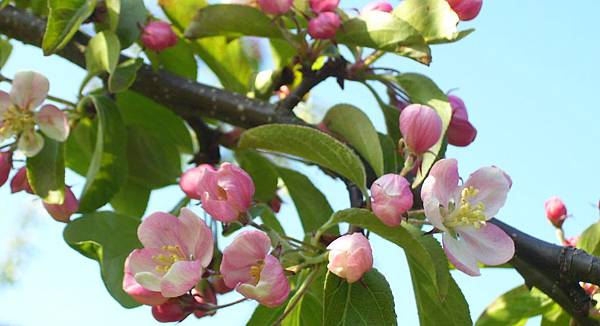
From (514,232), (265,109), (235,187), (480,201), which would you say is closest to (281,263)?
(235,187)

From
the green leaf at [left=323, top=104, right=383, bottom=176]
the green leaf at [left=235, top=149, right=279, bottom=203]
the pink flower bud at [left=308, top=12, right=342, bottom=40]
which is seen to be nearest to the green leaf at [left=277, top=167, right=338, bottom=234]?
the green leaf at [left=235, top=149, right=279, bottom=203]

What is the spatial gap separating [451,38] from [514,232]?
1.09 feet

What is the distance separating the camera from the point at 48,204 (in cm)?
159

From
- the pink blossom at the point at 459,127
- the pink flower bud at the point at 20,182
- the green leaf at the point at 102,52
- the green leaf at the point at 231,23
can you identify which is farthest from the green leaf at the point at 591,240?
the pink flower bud at the point at 20,182

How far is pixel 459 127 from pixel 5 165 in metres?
0.78

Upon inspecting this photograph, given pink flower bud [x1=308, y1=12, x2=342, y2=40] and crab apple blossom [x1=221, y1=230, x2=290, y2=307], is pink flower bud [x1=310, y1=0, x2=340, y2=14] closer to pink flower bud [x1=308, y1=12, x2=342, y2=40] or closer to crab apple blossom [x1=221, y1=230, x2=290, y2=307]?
pink flower bud [x1=308, y1=12, x2=342, y2=40]

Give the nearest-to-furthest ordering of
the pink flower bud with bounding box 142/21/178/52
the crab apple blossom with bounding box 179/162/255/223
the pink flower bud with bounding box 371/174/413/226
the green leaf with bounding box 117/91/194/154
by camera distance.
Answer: the pink flower bud with bounding box 371/174/413/226 → the crab apple blossom with bounding box 179/162/255/223 → the pink flower bud with bounding box 142/21/178/52 → the green leaf with bounding box 117/91/194/154

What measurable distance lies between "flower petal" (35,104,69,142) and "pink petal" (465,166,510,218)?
2.33 feet

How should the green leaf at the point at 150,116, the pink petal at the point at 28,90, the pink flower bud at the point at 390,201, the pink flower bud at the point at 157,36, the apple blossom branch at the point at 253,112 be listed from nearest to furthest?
the pink flower bud at the point at 390,201, the apple blossom branch at the point at 253,112, the pink petal at the point at 28,90, the pink flower bud at the point at 157,36, the green leaf at the point at 150,116

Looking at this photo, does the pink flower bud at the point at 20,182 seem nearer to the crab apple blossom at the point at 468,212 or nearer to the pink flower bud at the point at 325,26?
the pink flower bud at the point at 325,26

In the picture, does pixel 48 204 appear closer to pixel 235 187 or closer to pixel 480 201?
pixel 235 187

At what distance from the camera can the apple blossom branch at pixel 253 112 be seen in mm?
1406

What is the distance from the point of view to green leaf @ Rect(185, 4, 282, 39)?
1.69 metres

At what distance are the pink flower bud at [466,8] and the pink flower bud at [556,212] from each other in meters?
0.47
